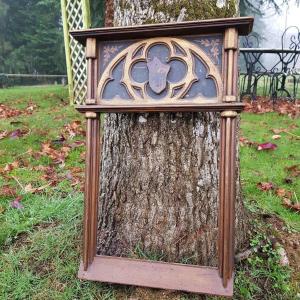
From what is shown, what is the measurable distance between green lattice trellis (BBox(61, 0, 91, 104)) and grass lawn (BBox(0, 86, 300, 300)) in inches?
64.6

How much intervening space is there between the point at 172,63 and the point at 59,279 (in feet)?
3.49

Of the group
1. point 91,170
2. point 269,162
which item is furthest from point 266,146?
point 91,170

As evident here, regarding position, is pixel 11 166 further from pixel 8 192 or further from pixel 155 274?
pixel 155 274

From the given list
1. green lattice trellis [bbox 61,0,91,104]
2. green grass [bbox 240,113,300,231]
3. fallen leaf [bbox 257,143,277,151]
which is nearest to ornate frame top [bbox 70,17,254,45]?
green grass [bbox 240,113,300,231]

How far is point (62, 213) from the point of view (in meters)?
2.08

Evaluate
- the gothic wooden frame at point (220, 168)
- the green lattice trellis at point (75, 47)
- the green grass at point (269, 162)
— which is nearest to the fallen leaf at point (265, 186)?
the green grass at point (269, 162)

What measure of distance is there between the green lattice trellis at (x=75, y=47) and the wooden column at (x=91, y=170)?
4217mm

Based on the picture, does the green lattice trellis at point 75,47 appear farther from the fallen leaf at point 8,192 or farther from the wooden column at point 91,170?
the wooden column at point 91,170

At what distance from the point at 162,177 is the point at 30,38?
16.3 meters

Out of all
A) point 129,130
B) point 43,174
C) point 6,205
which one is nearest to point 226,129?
point 129,130

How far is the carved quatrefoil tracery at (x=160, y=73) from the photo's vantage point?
131 cm

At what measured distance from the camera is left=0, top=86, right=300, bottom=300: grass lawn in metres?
1.56

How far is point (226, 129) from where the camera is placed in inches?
50.9

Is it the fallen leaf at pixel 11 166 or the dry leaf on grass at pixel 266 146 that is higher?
the dry leaf on grass at pixel 266 146
